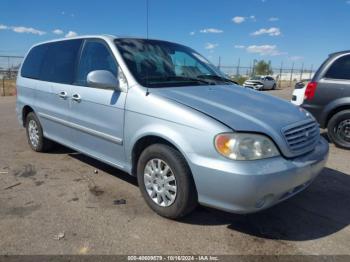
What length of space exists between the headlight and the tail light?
4157mm

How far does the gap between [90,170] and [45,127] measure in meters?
1.09

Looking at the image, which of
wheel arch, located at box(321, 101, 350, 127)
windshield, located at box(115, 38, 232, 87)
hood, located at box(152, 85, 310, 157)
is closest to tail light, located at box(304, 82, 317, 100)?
wheel arch, located at box(321, 101, 350, 127)

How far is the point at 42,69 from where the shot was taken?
5.32m

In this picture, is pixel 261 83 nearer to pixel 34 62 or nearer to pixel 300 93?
pixel 300 93

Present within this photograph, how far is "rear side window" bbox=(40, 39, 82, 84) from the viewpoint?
457 cm

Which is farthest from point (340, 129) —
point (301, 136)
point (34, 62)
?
→ point (34, 62)

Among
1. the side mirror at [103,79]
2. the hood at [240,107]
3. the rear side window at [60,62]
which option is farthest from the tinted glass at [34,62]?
the hood at [240,107]

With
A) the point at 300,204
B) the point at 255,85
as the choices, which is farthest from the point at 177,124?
the point at 255,85

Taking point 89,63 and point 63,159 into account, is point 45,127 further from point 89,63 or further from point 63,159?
point 89,63

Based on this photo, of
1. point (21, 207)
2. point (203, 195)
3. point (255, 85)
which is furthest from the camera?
point (255, 85)

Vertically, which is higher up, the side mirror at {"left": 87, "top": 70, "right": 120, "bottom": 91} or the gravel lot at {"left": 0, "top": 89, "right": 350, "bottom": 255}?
the side mirror at {"left": 87, "top": 70, "right": 120, "bottom": 91}

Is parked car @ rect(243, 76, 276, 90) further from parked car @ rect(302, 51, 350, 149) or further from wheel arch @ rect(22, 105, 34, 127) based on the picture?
wheel arch @ rect(22, 105, 34, 127)

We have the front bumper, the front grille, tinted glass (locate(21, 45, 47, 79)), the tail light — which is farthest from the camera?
the tail light

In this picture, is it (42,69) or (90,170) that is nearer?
(90,170)
